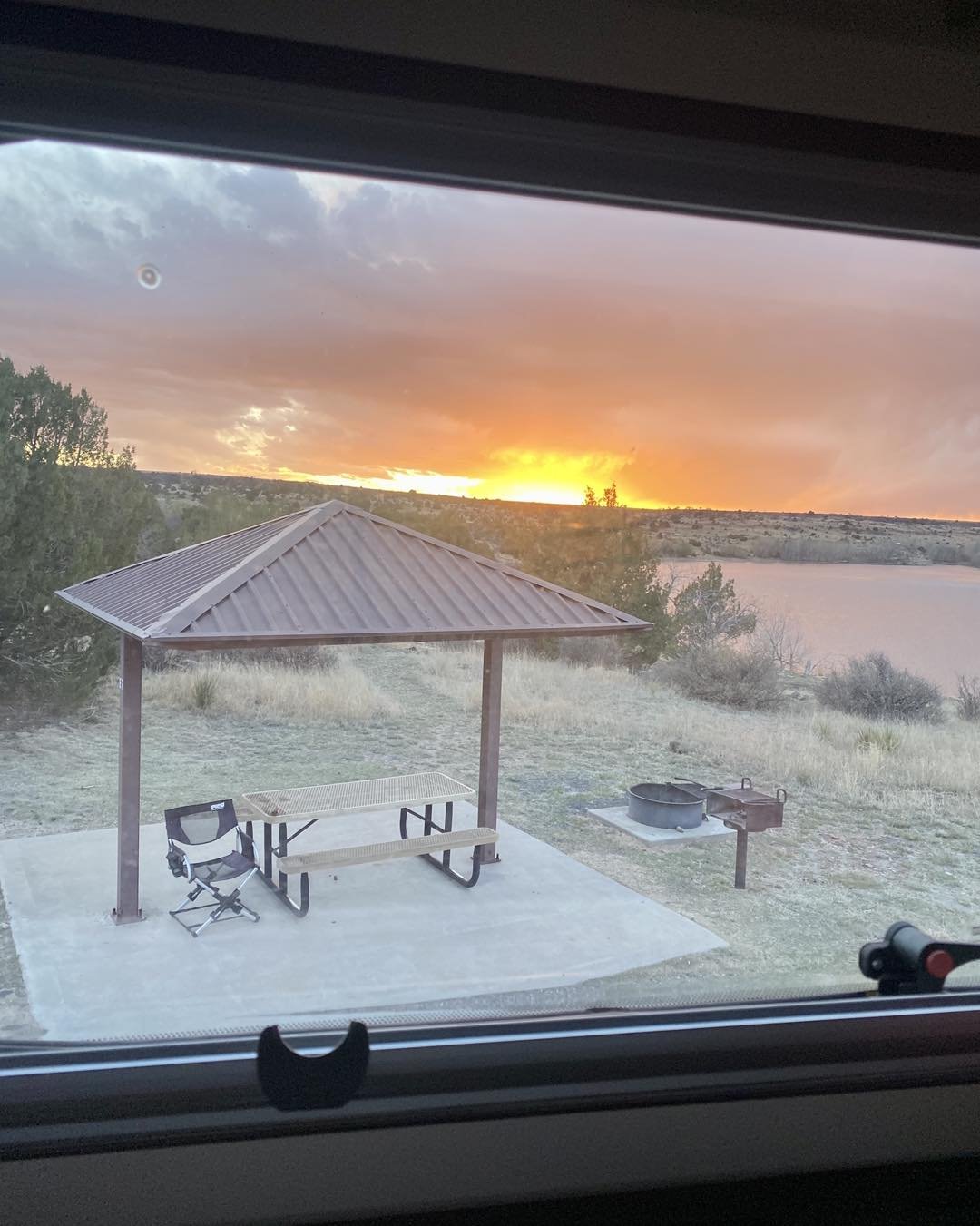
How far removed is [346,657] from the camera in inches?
54.9

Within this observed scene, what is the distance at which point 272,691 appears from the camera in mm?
1392

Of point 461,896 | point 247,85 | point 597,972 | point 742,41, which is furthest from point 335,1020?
point 742,41

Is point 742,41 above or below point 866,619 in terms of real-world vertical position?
above

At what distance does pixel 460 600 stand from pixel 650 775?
1.46ft

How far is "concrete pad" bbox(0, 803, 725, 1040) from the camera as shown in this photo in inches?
50.0

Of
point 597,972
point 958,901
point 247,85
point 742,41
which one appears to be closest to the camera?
point 247,85

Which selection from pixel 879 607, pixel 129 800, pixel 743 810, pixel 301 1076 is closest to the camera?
pixel 301 1076

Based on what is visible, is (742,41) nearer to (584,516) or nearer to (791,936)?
(584,516)

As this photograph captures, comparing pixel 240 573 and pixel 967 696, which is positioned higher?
pixel 240 573

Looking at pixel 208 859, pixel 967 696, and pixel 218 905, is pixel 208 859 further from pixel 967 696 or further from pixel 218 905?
pixel 967 696

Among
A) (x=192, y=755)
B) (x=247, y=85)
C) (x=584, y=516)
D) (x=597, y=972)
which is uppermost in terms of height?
(x=247, y=85)

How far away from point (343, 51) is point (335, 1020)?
139cm

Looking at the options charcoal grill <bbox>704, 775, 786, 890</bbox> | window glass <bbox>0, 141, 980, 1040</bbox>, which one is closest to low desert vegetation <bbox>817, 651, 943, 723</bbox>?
window glass <bbox>0, 141, 980, 1040</bbox>

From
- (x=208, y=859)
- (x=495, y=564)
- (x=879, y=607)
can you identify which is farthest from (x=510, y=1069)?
(x=879, y=607)
